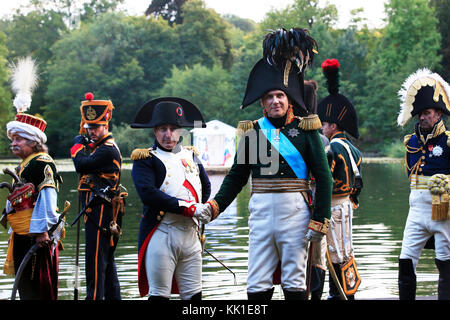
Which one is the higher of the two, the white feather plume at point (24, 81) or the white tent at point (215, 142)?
the white tent at point (215, 142)

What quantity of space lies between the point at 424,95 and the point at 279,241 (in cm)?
252

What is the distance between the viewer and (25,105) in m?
7.95

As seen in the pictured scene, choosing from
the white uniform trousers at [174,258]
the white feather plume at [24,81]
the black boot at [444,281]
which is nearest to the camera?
the white uniform trousers at [174,258]

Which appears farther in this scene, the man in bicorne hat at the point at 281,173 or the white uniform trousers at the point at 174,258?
the white uniform trousers at the point at 174,258

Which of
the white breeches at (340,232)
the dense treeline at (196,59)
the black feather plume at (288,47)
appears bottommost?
the white breeches at (340,232)

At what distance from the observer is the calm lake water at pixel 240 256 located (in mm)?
8930

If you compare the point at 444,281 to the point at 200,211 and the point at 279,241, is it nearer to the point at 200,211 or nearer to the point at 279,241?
the point at 279,241

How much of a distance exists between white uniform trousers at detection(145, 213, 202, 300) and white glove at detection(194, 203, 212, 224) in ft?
0.53

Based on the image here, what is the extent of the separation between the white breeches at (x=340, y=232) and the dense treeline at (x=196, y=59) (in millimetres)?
51337

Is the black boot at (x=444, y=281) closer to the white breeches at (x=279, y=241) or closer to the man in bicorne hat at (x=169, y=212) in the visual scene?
the white breeches at (x=279, y=241)

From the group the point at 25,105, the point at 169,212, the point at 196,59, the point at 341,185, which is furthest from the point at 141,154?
the point at 196,59

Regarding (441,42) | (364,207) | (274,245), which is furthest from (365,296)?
(441,42)

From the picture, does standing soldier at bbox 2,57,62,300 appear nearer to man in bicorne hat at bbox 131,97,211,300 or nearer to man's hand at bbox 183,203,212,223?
man in bicorne hat at bbox 131,97,211,300

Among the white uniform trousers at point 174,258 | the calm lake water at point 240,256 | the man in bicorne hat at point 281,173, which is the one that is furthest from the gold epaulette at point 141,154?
the calm lake water at point 240,256
